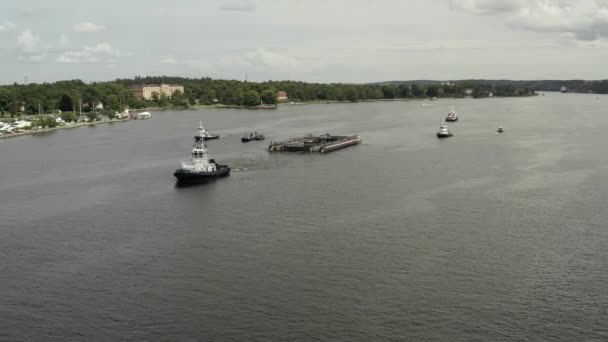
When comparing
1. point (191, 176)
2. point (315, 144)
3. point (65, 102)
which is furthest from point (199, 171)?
point (65, 102)

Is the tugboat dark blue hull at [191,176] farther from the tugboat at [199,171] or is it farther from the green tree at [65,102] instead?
the green tree at [65,102]

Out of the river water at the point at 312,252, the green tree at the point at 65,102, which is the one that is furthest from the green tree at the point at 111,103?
the river water at the point at 312,252

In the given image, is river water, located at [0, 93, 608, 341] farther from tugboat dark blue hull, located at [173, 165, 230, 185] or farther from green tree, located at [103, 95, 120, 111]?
green tree, located at [103, 95, 120, 111]

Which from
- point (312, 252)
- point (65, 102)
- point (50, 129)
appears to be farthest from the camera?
point (65, 102)

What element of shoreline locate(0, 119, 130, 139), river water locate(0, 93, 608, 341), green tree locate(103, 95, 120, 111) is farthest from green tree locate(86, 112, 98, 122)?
river water locate(0, 93, 608, 341)

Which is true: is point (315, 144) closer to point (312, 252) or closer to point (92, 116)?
point (312, 252)
